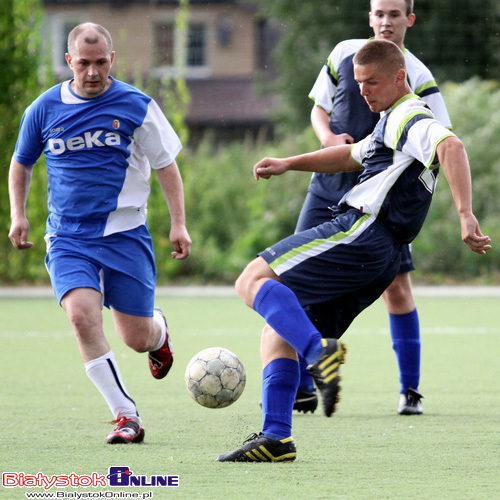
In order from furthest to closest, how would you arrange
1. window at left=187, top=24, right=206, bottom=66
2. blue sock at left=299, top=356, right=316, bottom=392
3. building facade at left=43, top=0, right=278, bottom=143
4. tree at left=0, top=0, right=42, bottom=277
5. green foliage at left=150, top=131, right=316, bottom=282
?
1. window at left=187, top=24, right=206, bottom=66
2. building facade at left=43, top=0, right=278, bottom=143
3. green foliage at left=150, top=131, right=316, bottom=282
4. tree at left=0, top=0, right=42, bottom=277
5. blue sock at left=299, top=356, right=316, bottom=392

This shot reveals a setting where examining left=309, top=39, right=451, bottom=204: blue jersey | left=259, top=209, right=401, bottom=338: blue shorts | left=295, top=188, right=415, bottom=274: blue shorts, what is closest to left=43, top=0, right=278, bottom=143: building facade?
left=309, top=39, right=451, bottom=204: blue jersey

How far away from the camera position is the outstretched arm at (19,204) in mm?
5020

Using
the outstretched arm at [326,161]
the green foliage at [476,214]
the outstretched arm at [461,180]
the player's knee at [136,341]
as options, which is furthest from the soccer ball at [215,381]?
the green foliage at [476,214]

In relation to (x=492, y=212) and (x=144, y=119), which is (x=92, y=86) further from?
(x=492, y=212)

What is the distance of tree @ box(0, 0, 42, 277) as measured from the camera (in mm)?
14969

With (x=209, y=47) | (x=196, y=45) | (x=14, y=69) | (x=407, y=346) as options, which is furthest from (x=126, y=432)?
(x=209, y=47)

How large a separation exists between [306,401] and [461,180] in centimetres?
219

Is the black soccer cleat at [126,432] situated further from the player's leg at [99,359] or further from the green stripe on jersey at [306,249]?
the green stripe on jersey at [306,249]

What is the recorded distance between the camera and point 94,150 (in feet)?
16.6

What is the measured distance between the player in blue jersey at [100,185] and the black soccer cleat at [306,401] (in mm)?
1102

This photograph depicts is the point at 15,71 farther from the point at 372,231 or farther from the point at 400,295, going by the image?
the point at 372,231

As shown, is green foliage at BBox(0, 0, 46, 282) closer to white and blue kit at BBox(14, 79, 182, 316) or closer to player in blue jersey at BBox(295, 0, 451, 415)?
player in blue jersey at BBox(295, 0, 451, 415)

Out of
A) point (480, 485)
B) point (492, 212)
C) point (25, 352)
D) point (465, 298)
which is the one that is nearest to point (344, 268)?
point (480, 485)

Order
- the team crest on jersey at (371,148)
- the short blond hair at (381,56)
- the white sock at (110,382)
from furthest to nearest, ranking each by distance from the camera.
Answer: the white sock at (110,382) → the team crest on jersey at (371,148) → the short blond hair at (381,56)
